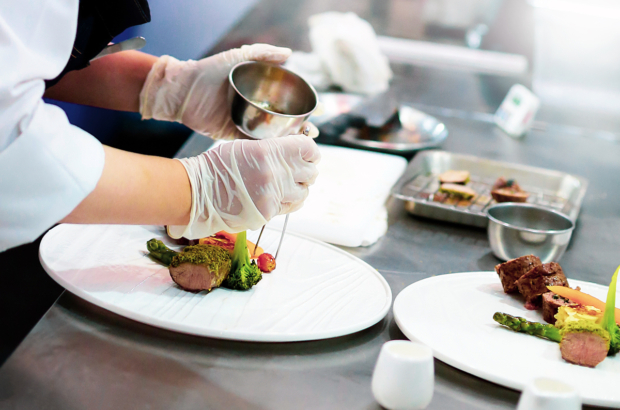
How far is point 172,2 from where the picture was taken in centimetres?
260

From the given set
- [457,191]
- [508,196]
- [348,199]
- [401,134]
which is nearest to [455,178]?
[457,191]

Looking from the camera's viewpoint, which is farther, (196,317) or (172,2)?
(172,2)

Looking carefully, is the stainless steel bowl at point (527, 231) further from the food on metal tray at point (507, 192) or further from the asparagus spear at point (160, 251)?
the asparagus spear at point (160, 251)

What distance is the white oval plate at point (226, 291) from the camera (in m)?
1.09

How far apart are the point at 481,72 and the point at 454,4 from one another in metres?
0.43

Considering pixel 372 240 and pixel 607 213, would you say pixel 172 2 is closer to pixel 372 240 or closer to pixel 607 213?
pixel 372 240

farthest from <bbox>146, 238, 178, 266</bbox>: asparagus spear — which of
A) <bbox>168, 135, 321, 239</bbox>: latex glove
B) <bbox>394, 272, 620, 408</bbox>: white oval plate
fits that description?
<bbox>394, 272, 620, 408</bbox>: white oval plate

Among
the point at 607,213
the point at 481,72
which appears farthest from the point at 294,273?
the point at 481,72

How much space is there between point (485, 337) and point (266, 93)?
0.81m

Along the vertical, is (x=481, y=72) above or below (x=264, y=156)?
below

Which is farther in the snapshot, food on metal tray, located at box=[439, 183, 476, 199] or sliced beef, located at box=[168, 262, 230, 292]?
food on metal tray, located at box=[439, 183, 476, 199]

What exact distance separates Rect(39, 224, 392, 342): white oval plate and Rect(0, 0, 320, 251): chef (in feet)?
0.48

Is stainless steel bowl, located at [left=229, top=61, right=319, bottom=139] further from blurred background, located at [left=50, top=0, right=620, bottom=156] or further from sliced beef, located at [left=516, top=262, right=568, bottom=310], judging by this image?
blurred background, located at [left=50, top=0, right=620, bottom=156]

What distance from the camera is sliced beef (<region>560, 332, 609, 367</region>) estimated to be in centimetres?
104
